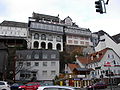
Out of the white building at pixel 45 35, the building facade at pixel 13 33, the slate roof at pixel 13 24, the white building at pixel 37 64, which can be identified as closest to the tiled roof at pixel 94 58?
the white building at pixel 37 64

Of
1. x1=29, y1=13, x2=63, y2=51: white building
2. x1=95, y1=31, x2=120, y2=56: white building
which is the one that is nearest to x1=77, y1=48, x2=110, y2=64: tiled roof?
x1=95, y1=31, x2=120, y2=56: white building

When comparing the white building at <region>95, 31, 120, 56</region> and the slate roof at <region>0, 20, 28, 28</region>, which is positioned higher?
the slate roof at <region>0, 20, 28, 28</region>

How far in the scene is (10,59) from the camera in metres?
57.5

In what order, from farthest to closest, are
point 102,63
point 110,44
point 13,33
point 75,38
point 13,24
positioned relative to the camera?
point 13,24 < point 13,33 < point 75,38 < point 110,44 < point 102,63

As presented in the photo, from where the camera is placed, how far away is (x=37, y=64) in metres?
55.8

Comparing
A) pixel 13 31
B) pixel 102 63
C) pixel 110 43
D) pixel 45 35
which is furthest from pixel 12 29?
pixel 102 63

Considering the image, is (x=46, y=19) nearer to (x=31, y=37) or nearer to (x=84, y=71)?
(x=31, y=37)

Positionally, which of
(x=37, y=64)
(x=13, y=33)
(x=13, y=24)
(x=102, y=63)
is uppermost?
(x=13, y=24)

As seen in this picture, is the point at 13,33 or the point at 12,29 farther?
the point at 12,29

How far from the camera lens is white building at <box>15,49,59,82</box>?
53812 millimetres

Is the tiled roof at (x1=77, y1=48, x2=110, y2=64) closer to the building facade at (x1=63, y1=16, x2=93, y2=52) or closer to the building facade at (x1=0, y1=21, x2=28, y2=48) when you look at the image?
the building facade at (x1=63, y1=16, x2=93, y2=52)

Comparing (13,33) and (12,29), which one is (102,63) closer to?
(13,33)

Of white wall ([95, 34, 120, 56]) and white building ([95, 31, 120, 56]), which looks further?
white building ([95, 31, 120, 56])

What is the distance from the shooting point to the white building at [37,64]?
53812 mm
